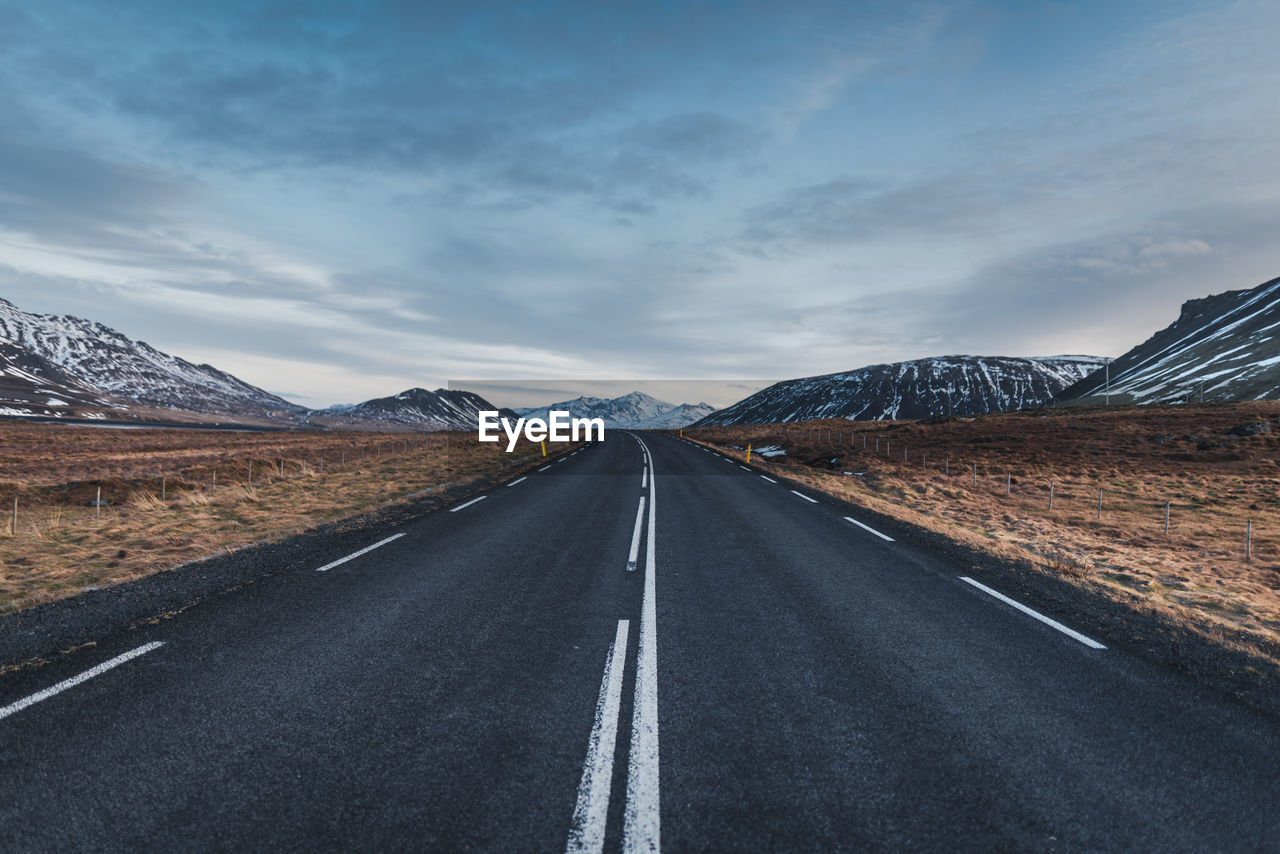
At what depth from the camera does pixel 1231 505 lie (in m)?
21.1

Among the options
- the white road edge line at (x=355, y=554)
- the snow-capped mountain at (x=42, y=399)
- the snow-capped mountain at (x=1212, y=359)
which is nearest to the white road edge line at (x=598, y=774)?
the white road edge line at (x=355, y=554)

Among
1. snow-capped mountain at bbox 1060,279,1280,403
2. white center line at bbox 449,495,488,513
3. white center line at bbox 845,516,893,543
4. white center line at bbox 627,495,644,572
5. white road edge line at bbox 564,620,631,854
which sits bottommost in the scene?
white road edge line at bbox 564,620,631,854

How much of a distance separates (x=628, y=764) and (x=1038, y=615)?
5405 mm

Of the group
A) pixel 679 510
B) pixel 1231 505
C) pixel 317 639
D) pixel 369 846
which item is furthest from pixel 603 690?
pixel 1231 505

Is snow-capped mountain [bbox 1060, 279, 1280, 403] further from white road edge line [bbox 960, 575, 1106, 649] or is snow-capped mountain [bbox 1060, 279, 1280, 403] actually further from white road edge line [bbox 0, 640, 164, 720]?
white road edge line [bbox 0, 640, 164, 720]

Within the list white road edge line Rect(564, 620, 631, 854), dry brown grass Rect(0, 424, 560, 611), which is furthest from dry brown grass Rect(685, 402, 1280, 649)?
dry brown grass Rect(0, 424, 560, 611)

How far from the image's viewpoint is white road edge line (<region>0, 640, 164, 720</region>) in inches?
153

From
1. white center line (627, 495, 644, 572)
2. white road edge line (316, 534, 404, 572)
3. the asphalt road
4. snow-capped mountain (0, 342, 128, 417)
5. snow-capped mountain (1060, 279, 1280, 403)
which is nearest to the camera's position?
the asphalt road

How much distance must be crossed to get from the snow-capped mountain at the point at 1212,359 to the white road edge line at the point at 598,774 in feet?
374

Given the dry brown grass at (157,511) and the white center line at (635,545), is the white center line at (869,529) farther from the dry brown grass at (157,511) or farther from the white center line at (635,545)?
the dry brown grass at (157,511)

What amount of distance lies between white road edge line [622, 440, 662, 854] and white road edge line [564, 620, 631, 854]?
0.12 meters

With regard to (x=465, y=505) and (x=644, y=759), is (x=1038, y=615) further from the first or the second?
(x=465, y=505)

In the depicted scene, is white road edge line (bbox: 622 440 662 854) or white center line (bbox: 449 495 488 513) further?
white center line (bbox: 449 495 488 513)

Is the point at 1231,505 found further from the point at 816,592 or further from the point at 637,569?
the point at 637,569
